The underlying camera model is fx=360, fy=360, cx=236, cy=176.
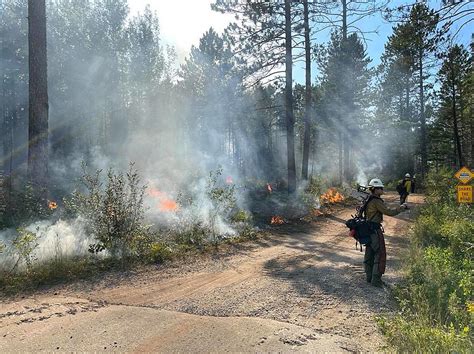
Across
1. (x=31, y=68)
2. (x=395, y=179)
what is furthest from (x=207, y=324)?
(x=395, y=179)

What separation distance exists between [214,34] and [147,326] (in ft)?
104

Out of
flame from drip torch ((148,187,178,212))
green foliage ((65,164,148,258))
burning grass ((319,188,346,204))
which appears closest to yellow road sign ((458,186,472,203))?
burning grass ((319,188,346,204))

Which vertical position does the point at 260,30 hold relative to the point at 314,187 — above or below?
above

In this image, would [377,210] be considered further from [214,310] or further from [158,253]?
[158,253]

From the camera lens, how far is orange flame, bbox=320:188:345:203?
18.1 meters

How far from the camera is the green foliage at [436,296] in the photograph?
3.59 meters

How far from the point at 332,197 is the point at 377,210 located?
1277cm

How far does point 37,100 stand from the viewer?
9156 millimetres

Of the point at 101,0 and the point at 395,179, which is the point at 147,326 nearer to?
the point at 101,0

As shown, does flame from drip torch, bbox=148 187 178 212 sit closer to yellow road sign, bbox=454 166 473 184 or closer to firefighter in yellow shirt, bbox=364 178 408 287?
firefighter in yellow shirt, bbox=364 178 408 287

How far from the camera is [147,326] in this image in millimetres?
4344

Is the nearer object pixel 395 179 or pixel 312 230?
pixel 312 230

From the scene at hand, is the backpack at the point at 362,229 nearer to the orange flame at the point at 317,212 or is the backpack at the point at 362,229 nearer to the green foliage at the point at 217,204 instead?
the green foliage at the point at 217,204

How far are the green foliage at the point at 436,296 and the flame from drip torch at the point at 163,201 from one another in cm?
727
